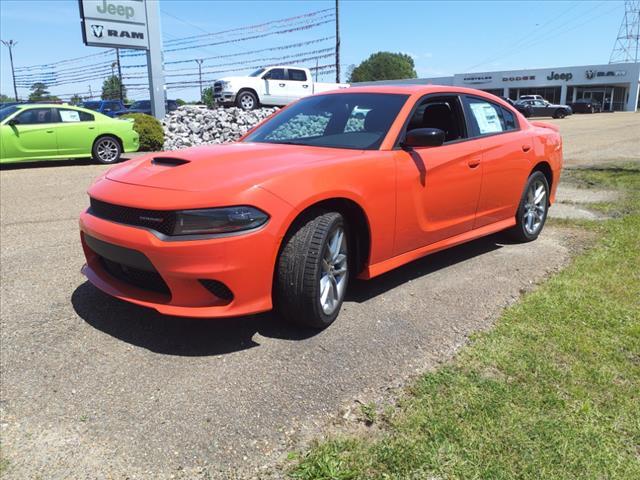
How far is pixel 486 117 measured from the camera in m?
5.10

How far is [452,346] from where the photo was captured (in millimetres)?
3389

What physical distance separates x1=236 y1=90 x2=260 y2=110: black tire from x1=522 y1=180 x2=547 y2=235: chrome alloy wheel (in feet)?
57.1

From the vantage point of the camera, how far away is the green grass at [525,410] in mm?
2299

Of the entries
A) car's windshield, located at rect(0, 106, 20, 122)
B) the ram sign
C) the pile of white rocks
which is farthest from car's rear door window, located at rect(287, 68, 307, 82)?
car's windshield, located at rect(0, 106, 20, 122)

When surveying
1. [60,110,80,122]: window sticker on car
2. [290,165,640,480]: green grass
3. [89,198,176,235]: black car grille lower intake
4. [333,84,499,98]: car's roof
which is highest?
[333,84,499,98]: car's roof

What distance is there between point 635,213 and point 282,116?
479 centimetres

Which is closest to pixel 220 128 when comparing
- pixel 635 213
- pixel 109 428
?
pixel 635 213

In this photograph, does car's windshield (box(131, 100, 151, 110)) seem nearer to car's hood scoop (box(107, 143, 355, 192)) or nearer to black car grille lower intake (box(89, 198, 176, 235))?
car's hood scoop (box(107, 143, 355, 192))

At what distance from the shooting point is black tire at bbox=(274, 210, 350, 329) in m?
3.24

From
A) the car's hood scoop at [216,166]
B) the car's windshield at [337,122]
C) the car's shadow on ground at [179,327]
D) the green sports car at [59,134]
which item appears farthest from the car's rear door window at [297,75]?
the car's shadow on ground at [179,327]

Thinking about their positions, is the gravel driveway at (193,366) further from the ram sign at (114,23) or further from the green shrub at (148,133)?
the ram sign at (114,23)

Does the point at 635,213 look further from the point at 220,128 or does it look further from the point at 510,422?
the point at 220,128

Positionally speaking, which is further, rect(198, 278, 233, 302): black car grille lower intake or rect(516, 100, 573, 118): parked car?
rect(516, 100, 573, 118): parked car

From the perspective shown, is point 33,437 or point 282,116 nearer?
point 33,437
